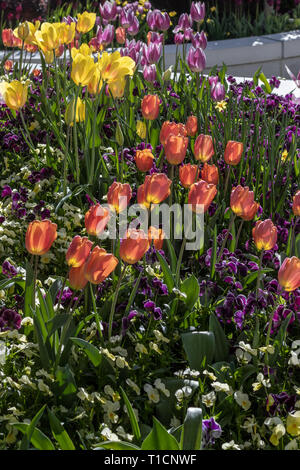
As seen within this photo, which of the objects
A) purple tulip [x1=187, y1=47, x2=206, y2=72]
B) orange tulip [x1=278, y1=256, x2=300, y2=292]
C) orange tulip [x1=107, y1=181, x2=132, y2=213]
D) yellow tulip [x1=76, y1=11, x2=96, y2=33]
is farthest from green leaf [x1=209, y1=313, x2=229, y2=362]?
yellow tulip [x1=76, y1=11, x2=96, y2=33]

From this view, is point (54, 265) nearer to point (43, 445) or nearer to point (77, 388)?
point (77, 388)

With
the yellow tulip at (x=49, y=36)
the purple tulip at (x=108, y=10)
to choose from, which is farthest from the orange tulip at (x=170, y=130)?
the purple tulip at (x=108, y=10)

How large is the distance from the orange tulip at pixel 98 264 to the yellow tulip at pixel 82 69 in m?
0.94

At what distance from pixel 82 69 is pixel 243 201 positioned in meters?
0.81

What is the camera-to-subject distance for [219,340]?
1.79m

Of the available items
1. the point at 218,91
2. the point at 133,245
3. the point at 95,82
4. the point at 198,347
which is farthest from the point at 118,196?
the point at 218,91

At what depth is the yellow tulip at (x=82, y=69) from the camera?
7.23 ft

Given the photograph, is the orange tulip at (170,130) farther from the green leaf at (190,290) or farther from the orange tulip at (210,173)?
the green leaf at (190,290)

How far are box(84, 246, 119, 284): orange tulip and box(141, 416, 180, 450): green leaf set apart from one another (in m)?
0.36

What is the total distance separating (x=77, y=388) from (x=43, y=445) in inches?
12.4

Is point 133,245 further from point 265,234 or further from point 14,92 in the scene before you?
point 14,92

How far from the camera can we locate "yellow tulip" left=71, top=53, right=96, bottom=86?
2205 millimetres

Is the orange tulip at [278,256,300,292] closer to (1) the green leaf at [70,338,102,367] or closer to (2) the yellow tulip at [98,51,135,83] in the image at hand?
(1) the green leaf at [70,338,102,367]
